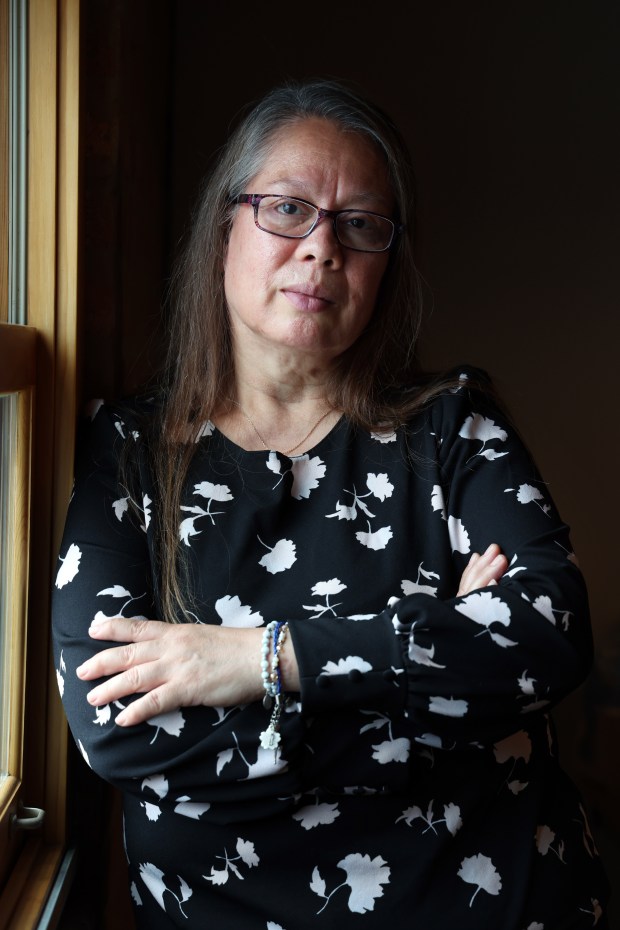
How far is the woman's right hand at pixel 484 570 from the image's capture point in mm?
1334

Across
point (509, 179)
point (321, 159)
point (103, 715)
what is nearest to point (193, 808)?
point (103, 715)

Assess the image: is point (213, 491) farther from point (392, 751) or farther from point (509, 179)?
point (509, 179)

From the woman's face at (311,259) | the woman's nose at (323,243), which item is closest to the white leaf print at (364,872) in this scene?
the woman's face at (311,259)

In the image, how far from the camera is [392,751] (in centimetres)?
123

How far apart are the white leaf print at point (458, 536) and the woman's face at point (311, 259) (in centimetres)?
37

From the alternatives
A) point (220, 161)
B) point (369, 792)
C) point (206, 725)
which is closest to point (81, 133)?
point (220, 161)

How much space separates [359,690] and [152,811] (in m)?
0.40

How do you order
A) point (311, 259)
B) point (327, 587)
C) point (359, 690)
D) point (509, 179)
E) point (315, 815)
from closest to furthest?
point (359, 690)
point (315, 815)
point (327, 587)
point (311, 259)
point (509, 179)

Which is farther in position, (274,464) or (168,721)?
(274,464)

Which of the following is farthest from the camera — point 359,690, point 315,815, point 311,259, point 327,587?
point 311,259

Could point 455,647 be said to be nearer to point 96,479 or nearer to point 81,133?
point 96,479

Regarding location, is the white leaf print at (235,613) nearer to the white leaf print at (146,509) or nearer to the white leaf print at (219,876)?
the white leaf print at (146,509)

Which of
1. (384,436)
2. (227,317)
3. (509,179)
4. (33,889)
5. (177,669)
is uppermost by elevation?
(509,179)

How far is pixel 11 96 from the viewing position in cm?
136
